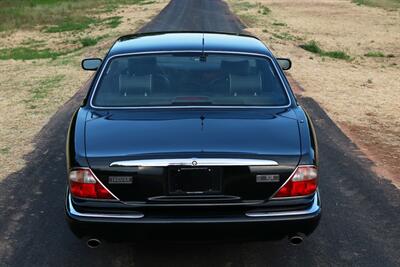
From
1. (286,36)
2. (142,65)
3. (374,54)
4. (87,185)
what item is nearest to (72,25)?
(286,36)

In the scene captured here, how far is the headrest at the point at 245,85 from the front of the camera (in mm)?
5070

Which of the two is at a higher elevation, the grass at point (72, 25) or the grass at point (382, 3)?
the grass at point (72, 25)

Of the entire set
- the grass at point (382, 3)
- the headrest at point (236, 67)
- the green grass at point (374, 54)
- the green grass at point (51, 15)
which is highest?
the headrest at point (236, 67)

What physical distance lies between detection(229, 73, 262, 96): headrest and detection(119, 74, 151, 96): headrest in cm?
74

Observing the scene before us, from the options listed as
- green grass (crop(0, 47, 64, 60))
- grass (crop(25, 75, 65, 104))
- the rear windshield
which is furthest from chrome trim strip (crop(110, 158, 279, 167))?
green grass (crop(0, 47, 64, 60))

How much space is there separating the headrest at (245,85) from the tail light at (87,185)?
1599mm

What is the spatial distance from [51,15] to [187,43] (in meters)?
33.6

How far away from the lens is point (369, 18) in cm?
3622

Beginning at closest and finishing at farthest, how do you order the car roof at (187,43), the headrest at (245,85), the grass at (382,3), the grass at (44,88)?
the headrest at (245,85) → the car roof at (187,43) → the grass at (44,88) → the grass at (382,3)

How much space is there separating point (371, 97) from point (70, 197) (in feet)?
30.1

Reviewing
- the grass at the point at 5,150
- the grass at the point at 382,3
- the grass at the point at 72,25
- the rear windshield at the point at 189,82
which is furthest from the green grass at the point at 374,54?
the grass at the point at 382,3

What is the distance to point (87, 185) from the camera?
4043 millimetres

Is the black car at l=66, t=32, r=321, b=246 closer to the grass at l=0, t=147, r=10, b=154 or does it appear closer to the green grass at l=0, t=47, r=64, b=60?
the grass at l=0, t=147, r=10, b=154

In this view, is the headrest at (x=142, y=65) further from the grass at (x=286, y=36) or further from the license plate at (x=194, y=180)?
the grass at (x=286, y=36)
